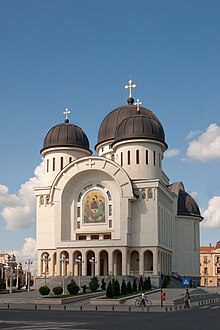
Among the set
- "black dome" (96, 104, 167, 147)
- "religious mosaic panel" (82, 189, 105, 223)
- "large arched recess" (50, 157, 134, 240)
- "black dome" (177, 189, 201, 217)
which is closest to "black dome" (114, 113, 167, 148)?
"large arched recess" (50, 157, 134, 240)

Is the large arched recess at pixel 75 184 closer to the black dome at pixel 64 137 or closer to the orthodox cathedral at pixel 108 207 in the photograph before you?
the orthodox cathedral at pixel 108 207

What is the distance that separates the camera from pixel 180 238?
69500mm

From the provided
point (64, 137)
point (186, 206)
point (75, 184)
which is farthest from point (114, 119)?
point (186, 206)

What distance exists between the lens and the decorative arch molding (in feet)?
188

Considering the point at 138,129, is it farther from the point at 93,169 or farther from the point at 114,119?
the point at 114,119

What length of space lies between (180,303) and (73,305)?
7.68 metres

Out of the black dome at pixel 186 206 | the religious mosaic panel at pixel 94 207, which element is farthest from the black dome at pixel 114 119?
the religious mosaic panel at pixel 94 207

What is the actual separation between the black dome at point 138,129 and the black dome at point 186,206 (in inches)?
458

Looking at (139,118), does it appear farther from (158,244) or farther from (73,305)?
(73,305)

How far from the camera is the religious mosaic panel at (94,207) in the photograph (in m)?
59.1

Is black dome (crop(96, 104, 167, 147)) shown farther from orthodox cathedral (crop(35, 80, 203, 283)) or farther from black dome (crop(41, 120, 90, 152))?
black dome (crop(41, 120, 90, 152))

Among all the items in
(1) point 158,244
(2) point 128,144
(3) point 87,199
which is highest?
(2) point 128,144

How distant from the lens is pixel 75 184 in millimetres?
60688

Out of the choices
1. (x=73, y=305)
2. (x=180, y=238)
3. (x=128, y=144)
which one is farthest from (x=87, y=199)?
(x=73, y=305)
